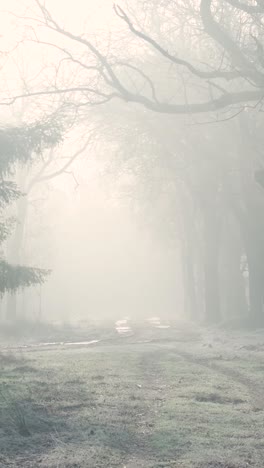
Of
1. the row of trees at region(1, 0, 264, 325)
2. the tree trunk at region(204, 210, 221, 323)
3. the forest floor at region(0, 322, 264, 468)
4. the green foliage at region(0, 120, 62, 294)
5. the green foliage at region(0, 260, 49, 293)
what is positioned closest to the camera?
the forest floor at region(0, 322, 264, 468)

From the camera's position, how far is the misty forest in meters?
9.37

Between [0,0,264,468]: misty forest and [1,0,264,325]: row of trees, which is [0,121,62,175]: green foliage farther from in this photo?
[1,0,264,325]: row of trees

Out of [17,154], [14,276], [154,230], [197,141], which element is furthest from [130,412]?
[154,230]

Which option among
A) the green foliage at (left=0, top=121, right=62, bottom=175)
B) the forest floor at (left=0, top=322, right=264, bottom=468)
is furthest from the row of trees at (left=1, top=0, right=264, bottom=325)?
the forest floor at (left=0, top=322, right=264, bottom=468)

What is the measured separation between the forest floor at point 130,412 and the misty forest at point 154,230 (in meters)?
0.04

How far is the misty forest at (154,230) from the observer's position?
937cm

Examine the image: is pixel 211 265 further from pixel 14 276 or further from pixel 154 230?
pixel 14 276

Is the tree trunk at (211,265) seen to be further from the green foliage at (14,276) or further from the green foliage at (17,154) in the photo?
the green foliage at (14,276)

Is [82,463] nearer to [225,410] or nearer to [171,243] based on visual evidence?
[225,410]

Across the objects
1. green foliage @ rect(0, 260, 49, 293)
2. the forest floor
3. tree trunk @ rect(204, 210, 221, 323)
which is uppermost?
tree trunk @ rect(204, 210, 221, 323)

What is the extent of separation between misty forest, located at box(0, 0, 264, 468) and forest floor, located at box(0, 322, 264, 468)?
4cm

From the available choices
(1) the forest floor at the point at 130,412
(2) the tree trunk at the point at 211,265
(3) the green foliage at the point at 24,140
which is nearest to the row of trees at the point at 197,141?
(2) the tree trunk at the point at 211,265

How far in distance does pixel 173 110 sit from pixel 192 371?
645 centimetres

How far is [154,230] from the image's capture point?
52.0 m
